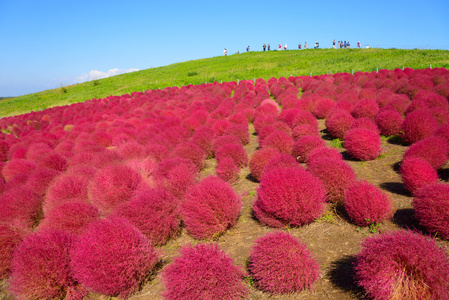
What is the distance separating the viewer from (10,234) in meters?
4.67

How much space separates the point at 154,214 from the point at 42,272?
1725mm

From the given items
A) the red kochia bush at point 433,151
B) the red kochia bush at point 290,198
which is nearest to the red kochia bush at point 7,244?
the red kochia bush at point 290,198

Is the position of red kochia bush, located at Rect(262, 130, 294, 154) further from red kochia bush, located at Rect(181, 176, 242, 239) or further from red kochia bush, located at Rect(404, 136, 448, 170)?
red kochia bush, located at Rect(181, 176, 242, 239)

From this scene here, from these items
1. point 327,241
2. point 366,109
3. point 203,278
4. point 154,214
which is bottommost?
point 327,241

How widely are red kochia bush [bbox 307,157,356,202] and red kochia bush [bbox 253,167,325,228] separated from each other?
0.38 m

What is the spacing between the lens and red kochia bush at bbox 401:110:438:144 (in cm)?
695

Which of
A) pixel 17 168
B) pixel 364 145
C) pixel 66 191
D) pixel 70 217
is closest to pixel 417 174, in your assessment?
pixel 364 145

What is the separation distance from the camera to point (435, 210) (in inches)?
145

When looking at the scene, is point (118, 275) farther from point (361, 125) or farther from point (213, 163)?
point (361, 125)

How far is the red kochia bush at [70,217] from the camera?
470cm

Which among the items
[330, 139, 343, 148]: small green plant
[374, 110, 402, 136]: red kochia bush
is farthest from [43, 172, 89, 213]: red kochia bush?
→ [374, 110, 402, 136]: red kochia bush

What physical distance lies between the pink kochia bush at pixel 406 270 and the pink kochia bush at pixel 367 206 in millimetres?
1385

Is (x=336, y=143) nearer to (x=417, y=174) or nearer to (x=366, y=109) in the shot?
(x=366, y=109)

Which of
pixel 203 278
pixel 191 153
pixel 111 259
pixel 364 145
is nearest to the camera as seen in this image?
pixel 203 278
